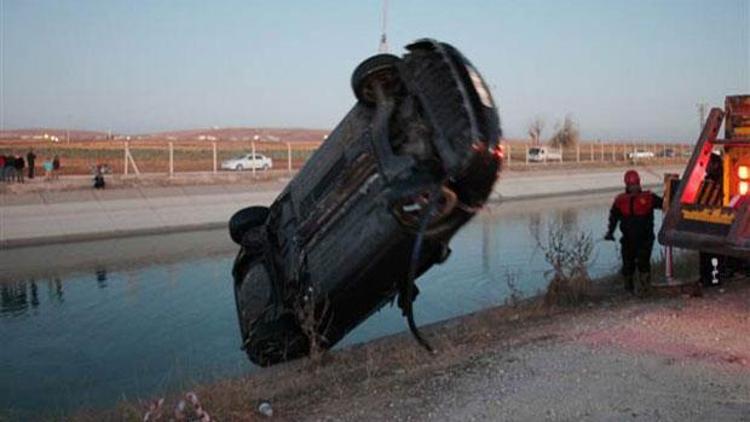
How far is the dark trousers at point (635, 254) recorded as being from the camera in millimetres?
10805

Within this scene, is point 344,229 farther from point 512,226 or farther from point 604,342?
point 512,226

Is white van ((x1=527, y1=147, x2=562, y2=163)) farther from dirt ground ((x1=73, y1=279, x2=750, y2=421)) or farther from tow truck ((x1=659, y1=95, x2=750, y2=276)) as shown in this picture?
dirt ground ((x1=73, y1=279, x2=750, y2=421))

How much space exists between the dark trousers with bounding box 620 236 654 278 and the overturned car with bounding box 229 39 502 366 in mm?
4987

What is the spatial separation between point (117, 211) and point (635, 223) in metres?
27.3

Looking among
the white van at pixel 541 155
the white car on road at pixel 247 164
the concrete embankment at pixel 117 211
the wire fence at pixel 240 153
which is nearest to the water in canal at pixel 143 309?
the concrete embankment at pixel 117 211

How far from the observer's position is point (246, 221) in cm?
782

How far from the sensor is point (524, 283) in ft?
52.7

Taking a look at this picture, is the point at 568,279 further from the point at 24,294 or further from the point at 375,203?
the point at 24,294

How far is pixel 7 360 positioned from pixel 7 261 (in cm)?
1444

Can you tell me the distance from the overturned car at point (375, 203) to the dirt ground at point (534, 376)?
1.67 ft

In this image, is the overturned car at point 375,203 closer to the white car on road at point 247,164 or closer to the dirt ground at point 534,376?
the dirt ground at point 534,376

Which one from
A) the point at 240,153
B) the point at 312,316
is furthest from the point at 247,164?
the point at 312,316

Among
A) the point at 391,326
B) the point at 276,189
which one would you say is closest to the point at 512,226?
the point at 276,189

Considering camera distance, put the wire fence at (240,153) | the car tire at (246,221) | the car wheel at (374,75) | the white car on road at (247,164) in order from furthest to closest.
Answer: the wire fence at (240,153) → the white car on road at (247,164) → the car tire at (246,221) → the car wheel at (374,75)
